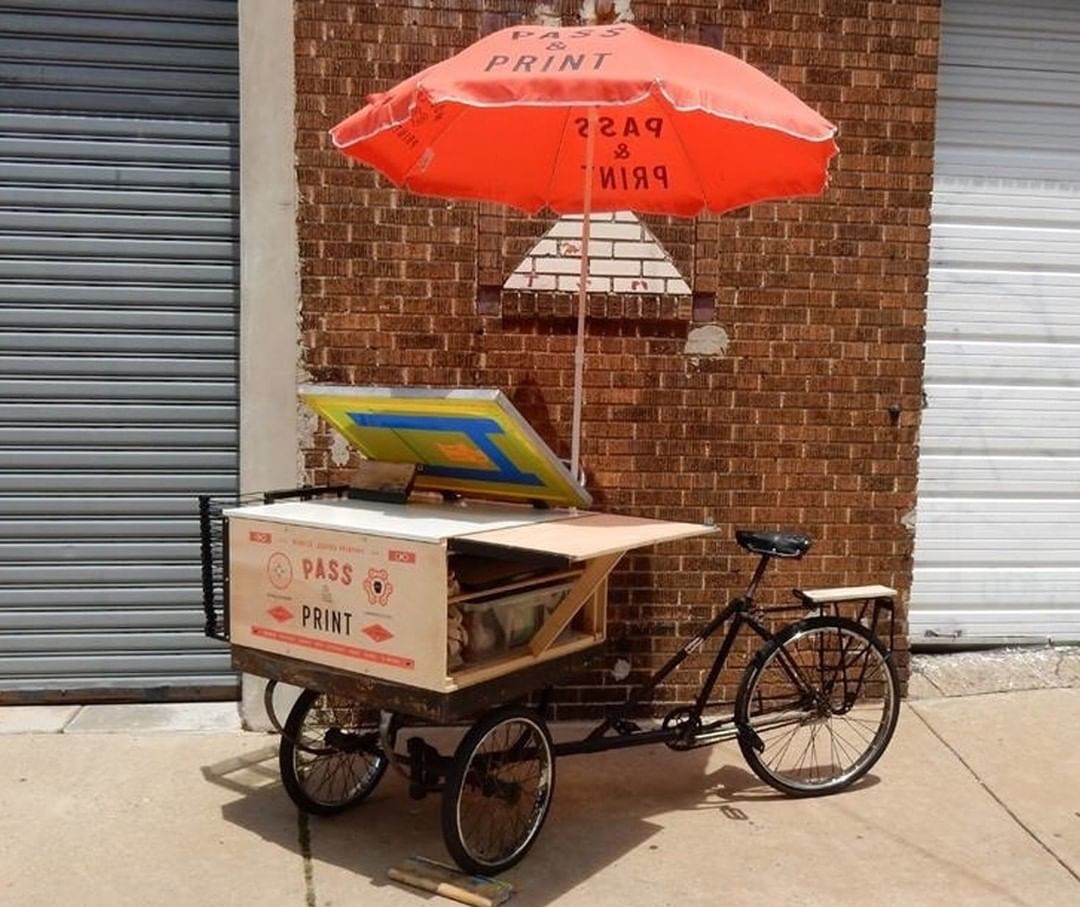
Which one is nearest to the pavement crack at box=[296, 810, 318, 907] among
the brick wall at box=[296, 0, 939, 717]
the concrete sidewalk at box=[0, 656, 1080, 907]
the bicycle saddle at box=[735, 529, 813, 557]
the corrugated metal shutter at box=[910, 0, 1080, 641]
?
the concrete sidewalk at box=[0, 656, 1080, 907]

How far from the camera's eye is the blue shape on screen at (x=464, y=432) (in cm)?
369

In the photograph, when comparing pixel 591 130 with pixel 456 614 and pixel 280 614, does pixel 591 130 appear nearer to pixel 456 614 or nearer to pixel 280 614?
pixel 456 614

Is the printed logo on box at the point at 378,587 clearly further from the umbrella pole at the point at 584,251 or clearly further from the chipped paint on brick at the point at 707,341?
the chipped paint on brick at the point at 707,341

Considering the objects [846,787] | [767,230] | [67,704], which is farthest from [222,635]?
[767,230]

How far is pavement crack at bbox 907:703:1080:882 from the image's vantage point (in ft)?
12.8

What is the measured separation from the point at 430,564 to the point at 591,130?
1.79m

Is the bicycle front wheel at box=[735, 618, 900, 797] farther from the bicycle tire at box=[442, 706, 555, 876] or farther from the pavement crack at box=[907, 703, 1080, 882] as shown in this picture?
the bicycle tire at box=[442, 706, 555, 876]

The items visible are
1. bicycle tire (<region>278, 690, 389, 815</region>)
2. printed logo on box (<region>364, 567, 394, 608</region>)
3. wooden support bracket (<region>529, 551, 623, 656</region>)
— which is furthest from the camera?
bicycle tire (<region>278, 690, 389, 815</region>)

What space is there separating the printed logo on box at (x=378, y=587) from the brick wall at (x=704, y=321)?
5.15ft

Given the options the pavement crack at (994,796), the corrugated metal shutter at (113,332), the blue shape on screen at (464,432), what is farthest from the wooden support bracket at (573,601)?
the corrugated metal shutter at (113,332)

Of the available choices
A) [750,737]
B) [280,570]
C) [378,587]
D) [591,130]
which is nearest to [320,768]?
[280,570]

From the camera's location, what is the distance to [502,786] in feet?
12.5

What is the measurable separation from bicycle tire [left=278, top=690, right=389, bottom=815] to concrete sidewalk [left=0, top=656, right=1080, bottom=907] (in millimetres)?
84

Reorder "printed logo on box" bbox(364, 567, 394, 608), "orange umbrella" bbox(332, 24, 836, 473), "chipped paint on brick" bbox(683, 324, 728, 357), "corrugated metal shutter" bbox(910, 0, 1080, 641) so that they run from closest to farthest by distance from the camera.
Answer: "orange umbrella" bbox(332, 24, 836, 473) → "printed logo on box" bbox(364, 567, 394, 608) → "chipped paint on brick" bbox(683, 324, 728, 357) → "corrugated metal shutter" bbox(910, 0, 1080, 641)
